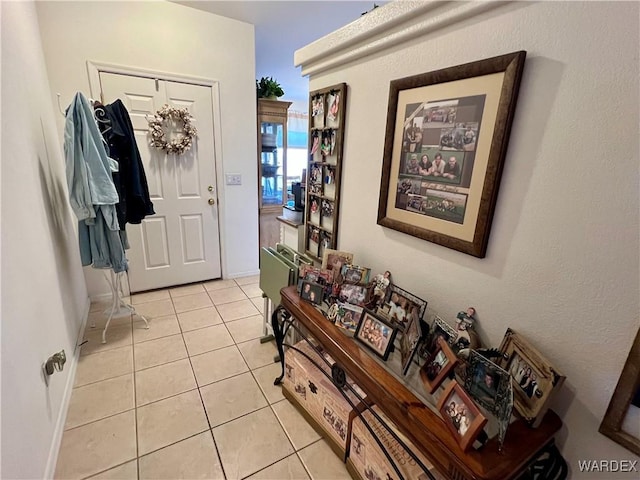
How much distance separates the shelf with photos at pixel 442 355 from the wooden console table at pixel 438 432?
0.8 inches

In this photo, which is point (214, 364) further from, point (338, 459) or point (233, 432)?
point (338, 459)

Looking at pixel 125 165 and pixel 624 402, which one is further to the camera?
pixel 125 165

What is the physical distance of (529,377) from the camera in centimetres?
87

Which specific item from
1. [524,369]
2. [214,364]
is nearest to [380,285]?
[524,369]

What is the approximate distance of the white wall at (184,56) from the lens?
2.30 metres

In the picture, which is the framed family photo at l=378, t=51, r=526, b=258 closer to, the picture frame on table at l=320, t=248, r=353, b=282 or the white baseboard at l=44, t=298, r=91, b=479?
the picture frame on table at l=320, t=248, r=353, b=282

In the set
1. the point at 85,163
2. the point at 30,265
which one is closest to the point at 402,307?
the point at 30,265

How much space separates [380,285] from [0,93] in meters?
1.88

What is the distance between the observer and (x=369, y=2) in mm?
2475

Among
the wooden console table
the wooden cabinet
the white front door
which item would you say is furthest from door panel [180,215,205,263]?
the wooden console table

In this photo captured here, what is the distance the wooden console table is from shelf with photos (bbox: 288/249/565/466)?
20 mm

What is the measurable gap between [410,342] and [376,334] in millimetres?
143

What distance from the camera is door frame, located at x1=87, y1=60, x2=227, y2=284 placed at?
2.42 m

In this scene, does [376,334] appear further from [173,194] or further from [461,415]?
[173,194]
